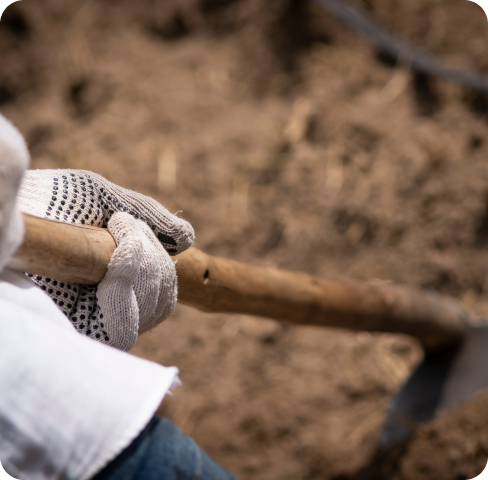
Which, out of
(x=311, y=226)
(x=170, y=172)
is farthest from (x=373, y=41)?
(x=170, y=172)

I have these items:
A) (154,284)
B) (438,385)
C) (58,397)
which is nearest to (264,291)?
A: (154,284)

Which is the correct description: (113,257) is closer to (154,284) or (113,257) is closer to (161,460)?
(154,284)

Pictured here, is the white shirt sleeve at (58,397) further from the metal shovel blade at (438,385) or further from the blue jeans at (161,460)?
the metal shovel blade at (438,385)

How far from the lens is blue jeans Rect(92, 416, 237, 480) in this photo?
0.44 metres

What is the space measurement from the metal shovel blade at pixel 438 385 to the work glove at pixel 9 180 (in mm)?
1249

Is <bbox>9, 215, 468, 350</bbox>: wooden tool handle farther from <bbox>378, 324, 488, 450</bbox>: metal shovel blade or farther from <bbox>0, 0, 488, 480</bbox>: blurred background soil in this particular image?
<bbox>0, 0, 488, 480</bbox>: blurred background soil

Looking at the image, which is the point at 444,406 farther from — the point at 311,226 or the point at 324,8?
the point at 324,8

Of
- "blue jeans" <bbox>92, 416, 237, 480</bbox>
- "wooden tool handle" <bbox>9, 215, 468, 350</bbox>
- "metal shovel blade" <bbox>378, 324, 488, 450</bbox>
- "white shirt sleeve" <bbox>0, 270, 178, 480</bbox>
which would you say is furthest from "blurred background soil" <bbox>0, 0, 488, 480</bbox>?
"white shirt sleeve" <bbox>0, 270, 178, 480</bbox>

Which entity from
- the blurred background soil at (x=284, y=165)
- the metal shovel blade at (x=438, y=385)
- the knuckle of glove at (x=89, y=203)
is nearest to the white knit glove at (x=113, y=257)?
the knuckle of glove at (x=89, y=203)

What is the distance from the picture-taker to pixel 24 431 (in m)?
0.38

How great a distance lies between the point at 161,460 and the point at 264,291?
1.22ft

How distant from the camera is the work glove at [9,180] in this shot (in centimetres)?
35

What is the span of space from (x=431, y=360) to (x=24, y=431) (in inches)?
49.2

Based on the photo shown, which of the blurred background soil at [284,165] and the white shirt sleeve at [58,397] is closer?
the white shirt sleeve at [58,397]
